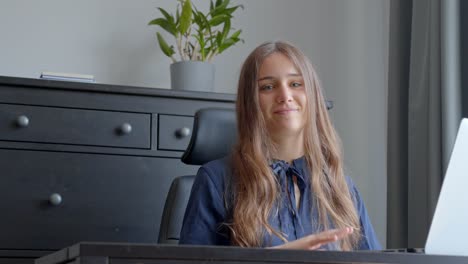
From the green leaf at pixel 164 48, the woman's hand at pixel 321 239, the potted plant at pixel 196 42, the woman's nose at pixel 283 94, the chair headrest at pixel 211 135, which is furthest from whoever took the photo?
the green leaf at pixel 164 48

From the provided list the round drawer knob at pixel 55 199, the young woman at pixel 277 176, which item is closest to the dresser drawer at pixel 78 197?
the round drawer knob at pixel 55 199

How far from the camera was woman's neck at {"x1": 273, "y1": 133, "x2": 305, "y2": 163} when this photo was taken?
6.95 ft

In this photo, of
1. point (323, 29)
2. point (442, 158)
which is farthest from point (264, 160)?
point (323, 29)

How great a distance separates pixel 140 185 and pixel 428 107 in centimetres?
102

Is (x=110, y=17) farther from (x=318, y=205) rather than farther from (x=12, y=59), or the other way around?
(x=318, y=205)

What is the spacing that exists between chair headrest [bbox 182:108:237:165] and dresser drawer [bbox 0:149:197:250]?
596 mm

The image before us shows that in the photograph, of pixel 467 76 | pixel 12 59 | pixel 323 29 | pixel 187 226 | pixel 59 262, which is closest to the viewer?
pixel 59 262

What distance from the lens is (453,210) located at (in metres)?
1.55

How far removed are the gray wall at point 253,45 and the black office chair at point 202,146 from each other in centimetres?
115

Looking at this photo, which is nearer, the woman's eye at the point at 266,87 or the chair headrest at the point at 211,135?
the woman's eye at the point at 266,87

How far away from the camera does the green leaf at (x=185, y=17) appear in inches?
123

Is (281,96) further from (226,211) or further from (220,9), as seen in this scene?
(220,9)

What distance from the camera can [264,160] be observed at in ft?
6.76

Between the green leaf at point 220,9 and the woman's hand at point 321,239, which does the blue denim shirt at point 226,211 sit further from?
the green leaf at point 220,9
